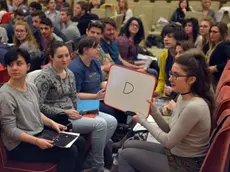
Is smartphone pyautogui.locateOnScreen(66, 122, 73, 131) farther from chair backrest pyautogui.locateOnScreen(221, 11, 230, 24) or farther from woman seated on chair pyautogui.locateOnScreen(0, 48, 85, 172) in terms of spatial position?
chair backrest pyautogui.locateOnScreen(221, 11, 230, 24)

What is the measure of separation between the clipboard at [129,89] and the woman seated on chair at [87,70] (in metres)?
0.54

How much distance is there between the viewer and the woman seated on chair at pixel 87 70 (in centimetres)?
300

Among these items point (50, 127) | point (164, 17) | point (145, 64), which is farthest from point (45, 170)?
point (164, 17)

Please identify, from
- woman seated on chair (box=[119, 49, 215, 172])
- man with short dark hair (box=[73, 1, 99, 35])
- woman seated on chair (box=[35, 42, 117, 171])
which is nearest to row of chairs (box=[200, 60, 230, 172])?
woman seated on chair (box=[119, 49, 215, 172])

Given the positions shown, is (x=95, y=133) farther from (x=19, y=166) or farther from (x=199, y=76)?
(x=199, y=76)

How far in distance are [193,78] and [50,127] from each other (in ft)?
3.32

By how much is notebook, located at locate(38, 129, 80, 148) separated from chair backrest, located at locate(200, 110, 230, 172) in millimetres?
827

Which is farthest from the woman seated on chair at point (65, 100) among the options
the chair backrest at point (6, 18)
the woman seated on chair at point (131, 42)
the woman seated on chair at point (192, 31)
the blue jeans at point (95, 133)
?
the chair backrest at point (6, 18)

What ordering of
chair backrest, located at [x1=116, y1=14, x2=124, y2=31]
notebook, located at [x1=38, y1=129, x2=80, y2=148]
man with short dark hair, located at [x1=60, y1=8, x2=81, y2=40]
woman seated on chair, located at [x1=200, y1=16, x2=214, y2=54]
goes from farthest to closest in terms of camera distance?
1. chair backrest, located at [x1=116, y1=14, x2=124, y2=31]
2. man with short dark hair, located at [x1=60, y1=8, x2=81, y2=40]
3. woman seated on chair, located at [x1=200, y1=16, x2=214, y2=54]
4. notebook, located at [x1=38, y1=129, x2=80, y2=148]

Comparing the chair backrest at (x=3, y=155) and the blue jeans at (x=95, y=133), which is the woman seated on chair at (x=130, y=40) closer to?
the blue jeans at (x=95, y=133)

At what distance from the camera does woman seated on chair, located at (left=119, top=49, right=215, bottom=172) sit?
196 centimetres

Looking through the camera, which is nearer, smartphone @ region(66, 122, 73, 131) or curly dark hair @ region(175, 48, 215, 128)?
curly dark hair @ region(175, 48, 215, 128)

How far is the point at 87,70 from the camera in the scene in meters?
3.07

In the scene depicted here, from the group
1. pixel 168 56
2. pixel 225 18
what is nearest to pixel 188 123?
pixel 168 56
